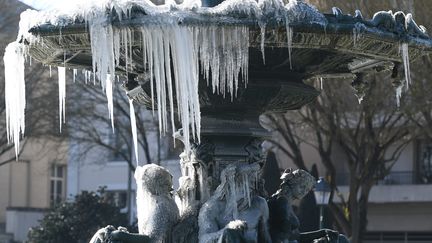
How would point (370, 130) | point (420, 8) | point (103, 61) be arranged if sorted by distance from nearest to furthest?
point (103, 61), point (420, 8), point (370, 130)

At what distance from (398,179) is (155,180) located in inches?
1249

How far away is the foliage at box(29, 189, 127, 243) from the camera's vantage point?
2627 cm

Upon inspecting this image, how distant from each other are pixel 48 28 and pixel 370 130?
755 inches

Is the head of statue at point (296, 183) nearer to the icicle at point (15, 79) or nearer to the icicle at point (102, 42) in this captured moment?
the icicle at point (102, 42)

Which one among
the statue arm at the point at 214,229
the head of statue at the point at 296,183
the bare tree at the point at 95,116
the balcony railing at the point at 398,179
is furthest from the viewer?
the balcony railing at the point at 398,179

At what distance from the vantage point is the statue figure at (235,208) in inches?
289

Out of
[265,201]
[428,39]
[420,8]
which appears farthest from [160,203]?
[420,8]

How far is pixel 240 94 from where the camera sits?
308 inches

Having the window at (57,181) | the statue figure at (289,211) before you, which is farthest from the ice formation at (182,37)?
the window at (57,181)

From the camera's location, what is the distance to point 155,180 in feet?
24.9

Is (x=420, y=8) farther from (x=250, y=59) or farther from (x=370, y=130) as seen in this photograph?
(x=250, y=59)

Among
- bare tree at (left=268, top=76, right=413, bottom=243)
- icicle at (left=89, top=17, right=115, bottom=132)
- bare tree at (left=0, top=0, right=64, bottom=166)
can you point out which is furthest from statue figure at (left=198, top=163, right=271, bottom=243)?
bare tree at (left=0, top=0, right=64, bottom=166)

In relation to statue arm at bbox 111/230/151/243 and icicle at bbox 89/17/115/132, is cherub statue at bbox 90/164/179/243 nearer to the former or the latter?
statue arm at bbox 111/230/151/243

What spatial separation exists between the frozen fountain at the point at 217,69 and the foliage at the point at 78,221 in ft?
59.1
